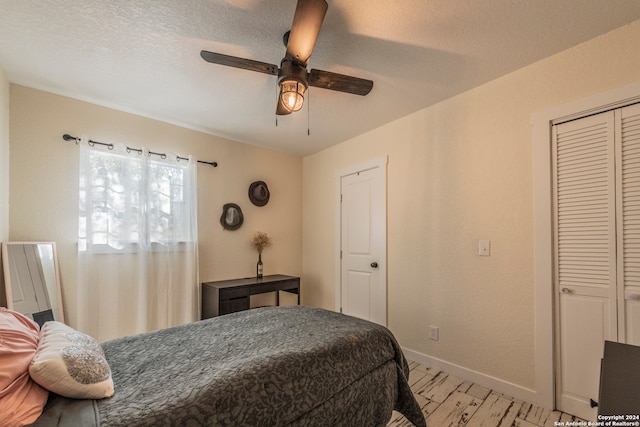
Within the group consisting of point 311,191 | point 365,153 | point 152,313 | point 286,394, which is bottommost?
point 152,313

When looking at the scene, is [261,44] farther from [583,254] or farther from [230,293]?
[583,254]

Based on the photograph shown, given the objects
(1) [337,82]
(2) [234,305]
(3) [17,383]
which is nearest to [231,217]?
(2) [234,305]

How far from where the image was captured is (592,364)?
1.82 m

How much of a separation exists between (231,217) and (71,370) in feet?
8.39

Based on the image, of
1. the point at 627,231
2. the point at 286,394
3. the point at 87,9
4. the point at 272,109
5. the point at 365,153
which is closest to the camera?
the point at 286,394

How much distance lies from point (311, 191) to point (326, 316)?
2404 millimetres

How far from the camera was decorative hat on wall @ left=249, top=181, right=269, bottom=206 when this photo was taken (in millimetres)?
3746

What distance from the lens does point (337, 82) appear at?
1.86m

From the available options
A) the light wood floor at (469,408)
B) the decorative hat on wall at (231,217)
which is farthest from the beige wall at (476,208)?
the decorative hat on wall at (231,217)

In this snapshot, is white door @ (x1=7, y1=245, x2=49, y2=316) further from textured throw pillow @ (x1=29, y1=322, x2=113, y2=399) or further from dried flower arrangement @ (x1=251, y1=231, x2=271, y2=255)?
dried flower arrangement @ (x1=251, y1=231, x2=271, y2=255)

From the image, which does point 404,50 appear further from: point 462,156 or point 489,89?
point 462,156

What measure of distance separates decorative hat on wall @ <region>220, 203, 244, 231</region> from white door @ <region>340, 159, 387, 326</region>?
1299mm

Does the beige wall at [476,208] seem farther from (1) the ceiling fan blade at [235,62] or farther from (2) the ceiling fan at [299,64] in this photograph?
(1) the ceiling fan blade at [235,62]

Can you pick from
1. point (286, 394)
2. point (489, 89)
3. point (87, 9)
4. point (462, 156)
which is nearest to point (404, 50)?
point (489, 89)
